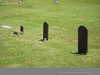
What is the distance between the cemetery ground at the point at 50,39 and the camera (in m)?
14.0

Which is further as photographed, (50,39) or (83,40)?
(50,39)

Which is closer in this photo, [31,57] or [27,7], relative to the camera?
[31,57]

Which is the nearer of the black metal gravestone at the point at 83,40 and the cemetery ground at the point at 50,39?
the cemetery ground at the point at 50,39

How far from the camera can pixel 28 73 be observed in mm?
12680

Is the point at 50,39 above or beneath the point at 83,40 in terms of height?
beneath

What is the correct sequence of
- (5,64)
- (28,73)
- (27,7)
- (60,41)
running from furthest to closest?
1. (27,7)
2. (60,41)
3. (5,64)
4. (28,73)

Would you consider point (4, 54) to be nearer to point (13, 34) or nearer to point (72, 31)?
point (13, 34)

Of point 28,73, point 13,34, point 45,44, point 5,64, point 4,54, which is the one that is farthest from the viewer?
point 13,34

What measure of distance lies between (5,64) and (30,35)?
21.9ft

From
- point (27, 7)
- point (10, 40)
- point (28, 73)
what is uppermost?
point (27, 7)

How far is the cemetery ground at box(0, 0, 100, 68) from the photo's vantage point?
14.0 meters

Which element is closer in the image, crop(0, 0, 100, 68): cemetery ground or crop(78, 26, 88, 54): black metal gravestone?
crop(0, 0, 100, 68): cemetery ground

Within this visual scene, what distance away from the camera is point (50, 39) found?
63.3 feet

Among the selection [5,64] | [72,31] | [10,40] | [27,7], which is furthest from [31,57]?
A: [27,7]
